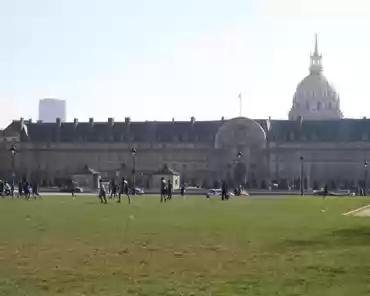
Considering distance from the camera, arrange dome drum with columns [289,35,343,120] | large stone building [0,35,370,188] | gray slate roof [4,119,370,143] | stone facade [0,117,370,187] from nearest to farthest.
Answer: stone facade [0,117,370,187] → large stone building [0,35,370,188] → gray slate roof [4,119,370,143] → dome drum with columns [289,35,343,120]

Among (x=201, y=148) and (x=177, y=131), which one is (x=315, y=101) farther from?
(x=177, y=131)

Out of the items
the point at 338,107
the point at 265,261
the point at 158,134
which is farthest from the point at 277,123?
the point at 265,261

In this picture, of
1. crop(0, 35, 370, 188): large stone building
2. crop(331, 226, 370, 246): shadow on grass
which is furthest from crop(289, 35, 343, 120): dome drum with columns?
crop(331, 226, 370, 246): shadow on grass

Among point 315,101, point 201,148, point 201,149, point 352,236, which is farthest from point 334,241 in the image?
point 315,101

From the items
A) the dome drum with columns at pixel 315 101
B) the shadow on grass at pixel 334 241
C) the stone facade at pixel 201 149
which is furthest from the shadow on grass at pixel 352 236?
the dome drum with columns at pixel 315 101

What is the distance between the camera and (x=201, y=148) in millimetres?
150125

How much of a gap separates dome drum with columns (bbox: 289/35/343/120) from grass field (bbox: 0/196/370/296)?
15750cm

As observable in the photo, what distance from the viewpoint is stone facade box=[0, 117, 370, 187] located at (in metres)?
147

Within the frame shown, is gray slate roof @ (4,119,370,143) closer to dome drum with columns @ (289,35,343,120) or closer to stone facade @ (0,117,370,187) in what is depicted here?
stone facade @ (0,117,370,187)

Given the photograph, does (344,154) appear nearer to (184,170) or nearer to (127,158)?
(184,170)

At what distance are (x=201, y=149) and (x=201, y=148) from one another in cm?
22

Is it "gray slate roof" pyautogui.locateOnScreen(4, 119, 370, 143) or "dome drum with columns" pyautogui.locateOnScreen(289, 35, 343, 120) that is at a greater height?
"dome drum with columns" pyautogui.locateOnScreen(289, 35, 343, 120)

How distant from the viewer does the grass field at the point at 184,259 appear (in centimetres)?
1380

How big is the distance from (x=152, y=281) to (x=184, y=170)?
138m
